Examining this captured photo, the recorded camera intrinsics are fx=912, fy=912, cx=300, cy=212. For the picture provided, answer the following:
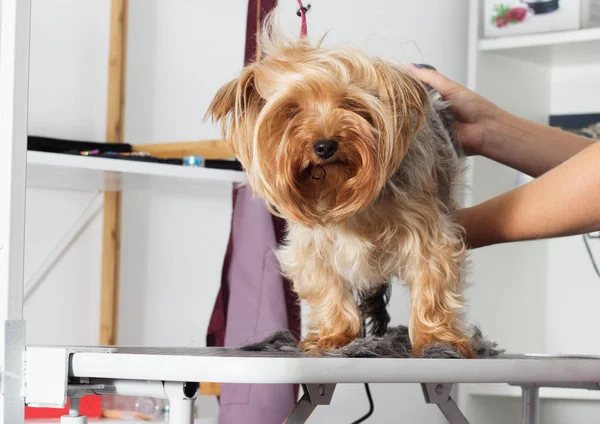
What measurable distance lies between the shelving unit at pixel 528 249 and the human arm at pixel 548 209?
990 mm

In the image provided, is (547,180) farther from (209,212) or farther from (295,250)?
(209,212)

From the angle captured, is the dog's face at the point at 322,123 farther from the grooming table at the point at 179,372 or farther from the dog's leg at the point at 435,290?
the grooming table at the point at 179,372

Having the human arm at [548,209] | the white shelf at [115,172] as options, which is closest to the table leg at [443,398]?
the human arm at [548,209]

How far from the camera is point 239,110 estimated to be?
1261 mm

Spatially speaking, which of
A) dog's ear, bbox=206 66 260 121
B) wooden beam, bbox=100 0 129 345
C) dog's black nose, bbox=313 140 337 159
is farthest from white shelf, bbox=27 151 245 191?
A: dog's black nose, bbox=313 140 337 159

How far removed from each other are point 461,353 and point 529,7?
4.63 ft

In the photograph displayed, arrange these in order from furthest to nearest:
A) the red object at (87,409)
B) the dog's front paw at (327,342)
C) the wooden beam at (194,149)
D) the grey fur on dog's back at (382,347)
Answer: the wooden beam at (194,149) < the red object at (87,409) < the dog's front paw at (327,342) < the grey fur on dog's back at (382,347)

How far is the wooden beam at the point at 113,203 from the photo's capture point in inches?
97.7

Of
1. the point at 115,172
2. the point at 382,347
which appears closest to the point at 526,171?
the point at 382,347

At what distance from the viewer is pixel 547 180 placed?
1243mm

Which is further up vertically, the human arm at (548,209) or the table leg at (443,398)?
the human arm at (548,209)

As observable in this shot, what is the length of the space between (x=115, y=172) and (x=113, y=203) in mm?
613

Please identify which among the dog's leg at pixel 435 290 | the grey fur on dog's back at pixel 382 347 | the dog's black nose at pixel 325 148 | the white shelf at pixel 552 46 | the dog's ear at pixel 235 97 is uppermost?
the white shelf at pixel 552 46

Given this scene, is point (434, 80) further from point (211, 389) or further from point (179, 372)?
point (211, 389)
